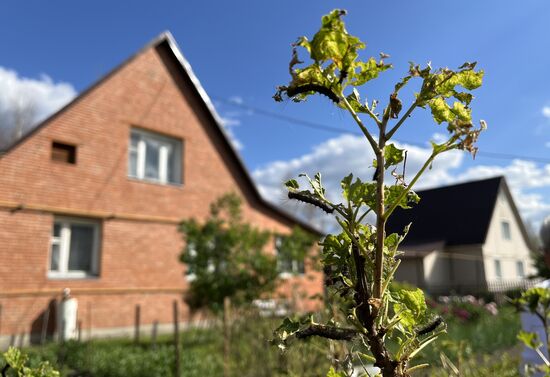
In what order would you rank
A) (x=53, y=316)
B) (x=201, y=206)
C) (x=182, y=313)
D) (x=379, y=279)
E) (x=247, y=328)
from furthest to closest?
(x=201, y=206) → (x=182, y=313) → (x=53, y=316) → (x=247, y=328) → (x=379, y=279)

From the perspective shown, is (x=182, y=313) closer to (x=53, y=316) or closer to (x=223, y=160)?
(x=53, y=316)

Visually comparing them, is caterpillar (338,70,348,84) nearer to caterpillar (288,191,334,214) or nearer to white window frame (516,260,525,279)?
caterpillar (288,191,334,214)

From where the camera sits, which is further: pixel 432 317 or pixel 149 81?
pixel 149 81

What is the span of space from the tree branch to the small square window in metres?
12.7

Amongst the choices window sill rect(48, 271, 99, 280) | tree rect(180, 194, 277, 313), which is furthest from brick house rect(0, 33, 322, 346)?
tree rect(180, 194, 277, 313)

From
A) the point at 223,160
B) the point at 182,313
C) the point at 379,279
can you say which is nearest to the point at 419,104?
the point at 379,279

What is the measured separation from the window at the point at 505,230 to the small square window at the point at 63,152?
1034 inches

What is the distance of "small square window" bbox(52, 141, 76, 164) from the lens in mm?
12345

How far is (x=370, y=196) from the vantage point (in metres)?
1.12

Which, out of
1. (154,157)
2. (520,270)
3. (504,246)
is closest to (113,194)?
(154,157)

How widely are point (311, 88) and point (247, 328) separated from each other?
641 cm

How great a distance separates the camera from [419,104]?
108cm

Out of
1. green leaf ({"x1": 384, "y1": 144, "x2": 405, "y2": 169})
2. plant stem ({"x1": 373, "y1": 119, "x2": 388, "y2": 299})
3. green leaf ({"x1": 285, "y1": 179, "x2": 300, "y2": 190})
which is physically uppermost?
green leaf ({"x1": 384, "y1": 144, "x2": 405, "y2": 169})

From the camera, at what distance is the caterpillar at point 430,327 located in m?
1.12
